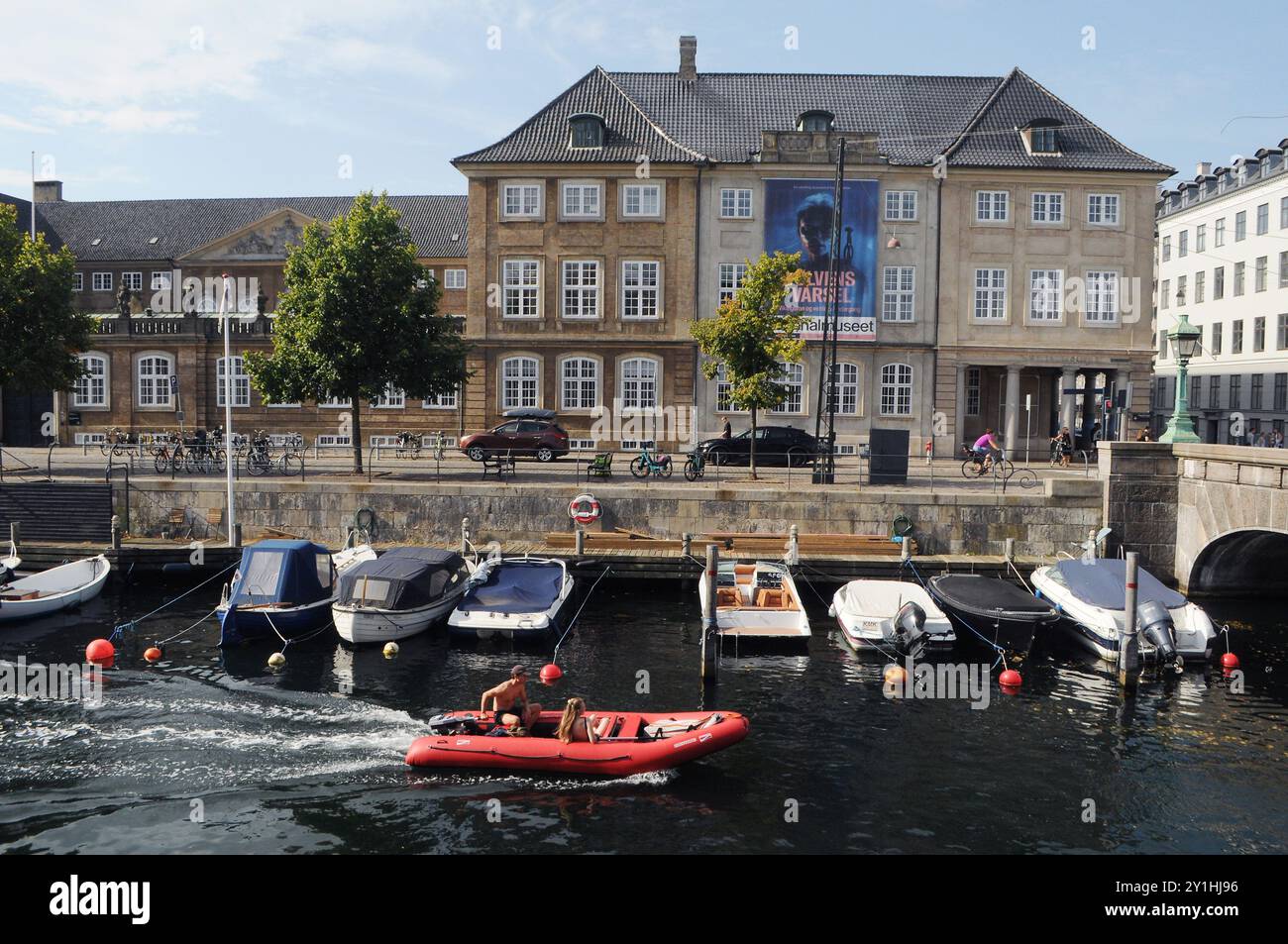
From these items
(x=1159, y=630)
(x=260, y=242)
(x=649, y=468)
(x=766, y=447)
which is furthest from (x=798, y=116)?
(x=260, y=242)

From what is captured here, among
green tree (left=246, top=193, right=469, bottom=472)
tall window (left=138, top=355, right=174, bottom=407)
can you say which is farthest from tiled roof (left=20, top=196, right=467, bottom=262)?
green tree (left=246, top=193, right=469, bottom=472)

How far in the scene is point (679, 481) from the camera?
34.6 metres

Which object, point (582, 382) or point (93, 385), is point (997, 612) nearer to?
point (582, 382)

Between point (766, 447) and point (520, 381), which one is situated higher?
point (520, 381)

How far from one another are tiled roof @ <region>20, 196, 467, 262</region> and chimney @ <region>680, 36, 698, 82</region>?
21.8m

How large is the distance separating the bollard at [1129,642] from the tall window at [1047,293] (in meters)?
25.2

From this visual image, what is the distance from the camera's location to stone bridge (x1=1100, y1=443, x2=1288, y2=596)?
86.7ft

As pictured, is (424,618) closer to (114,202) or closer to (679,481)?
(679,481)

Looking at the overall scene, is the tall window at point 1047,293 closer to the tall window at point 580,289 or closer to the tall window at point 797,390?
the tall window at point 797,390

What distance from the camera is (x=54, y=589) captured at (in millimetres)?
27469

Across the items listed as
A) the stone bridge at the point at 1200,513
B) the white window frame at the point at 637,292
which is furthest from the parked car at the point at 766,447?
the stone bridge at the point at 1200,513

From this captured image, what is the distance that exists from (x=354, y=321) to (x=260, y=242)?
98.6 feet
